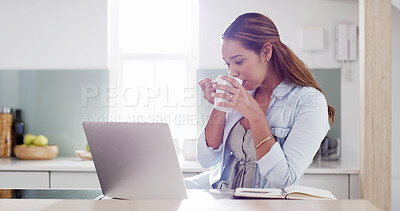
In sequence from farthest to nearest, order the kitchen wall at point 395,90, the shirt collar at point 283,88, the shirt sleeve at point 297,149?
the kitchen wall at point 395,90
the shirt collar at point 283,88
the shirt sleeve at point 297,149

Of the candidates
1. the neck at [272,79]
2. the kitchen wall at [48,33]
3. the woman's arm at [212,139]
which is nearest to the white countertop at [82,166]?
the kitchen wall at [48,33]

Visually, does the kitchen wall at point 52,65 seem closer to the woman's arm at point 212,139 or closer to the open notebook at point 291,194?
the woman's arm at point 212,139

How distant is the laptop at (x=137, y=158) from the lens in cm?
128

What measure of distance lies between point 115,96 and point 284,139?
1881mm

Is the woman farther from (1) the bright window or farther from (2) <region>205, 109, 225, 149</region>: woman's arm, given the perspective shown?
(1) the bright window

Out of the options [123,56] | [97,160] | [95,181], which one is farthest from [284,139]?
[123,56]

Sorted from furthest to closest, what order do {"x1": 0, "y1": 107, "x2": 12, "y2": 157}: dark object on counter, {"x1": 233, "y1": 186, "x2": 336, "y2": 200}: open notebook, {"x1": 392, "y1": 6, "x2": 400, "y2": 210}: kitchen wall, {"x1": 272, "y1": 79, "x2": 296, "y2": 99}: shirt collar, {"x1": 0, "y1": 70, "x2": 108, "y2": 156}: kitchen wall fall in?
1. {"x1": 0, "y1": 70, "x2": 108, "y2": 156}: kitchen wall
2. {"x1": 0, "y1": 107, "x2": 12, "y2": 157}: dark object on counter
3. {"x1": 392, "y1": 6, "x2": 400, "y2": 210}: kitchen wall
4. {"x1": 272, "y1": 79, "x2": 296, "y2": 99}: shirt collar
5. {"x1": 233, "y1": 186, "x2": 336, "y2": 200}: open notebook

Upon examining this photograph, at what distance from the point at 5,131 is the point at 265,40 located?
219 centimetres

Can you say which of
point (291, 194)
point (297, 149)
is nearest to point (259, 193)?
point (291, 194)

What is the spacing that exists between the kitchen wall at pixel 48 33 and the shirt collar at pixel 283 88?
1835mm

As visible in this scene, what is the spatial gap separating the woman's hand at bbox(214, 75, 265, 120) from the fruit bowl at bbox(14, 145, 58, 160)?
5.94ft

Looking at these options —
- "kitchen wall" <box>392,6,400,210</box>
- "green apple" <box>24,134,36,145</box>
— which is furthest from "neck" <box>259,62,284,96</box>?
"green apple" <box>24,134,36,145</box>

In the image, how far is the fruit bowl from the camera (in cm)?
318

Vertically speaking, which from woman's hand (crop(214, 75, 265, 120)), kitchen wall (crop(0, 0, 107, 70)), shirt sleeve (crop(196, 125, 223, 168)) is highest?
kitchen wall (crop(0, 0, 107, 70))
